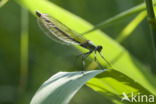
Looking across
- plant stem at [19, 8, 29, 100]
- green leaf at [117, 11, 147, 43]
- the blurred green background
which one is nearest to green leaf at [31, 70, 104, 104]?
green leaf at [117, 11, 147, 43]

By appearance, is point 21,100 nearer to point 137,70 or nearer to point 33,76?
point 33,76

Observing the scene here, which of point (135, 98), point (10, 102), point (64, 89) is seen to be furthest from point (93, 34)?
point (10, 102)

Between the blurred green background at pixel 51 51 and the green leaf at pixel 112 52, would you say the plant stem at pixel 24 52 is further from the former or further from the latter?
the green leaf at pixel 112 52

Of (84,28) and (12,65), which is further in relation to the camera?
(12,65)

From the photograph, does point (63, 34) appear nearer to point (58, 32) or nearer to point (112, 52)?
point (58, 32)

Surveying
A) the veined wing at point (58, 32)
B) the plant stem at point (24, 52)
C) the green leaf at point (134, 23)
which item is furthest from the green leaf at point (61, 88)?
the plant stem at point (24, 52)

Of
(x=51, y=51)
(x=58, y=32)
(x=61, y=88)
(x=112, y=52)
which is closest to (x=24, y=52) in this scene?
(x=51, y=51)
